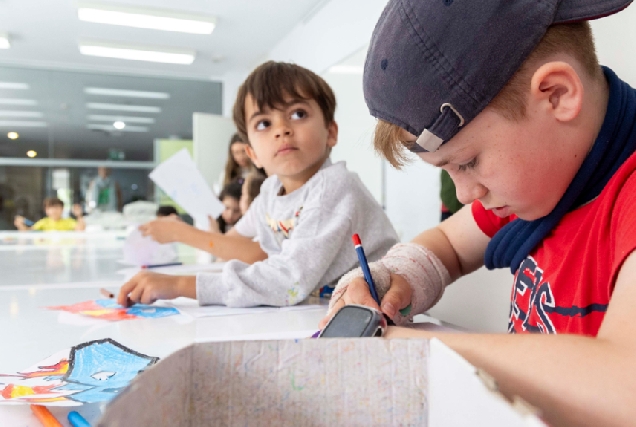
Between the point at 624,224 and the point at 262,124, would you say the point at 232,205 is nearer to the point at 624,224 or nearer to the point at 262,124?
the point at 262,124

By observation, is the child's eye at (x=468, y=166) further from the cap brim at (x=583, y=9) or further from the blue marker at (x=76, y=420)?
the blue marker at (x=76, y=420)

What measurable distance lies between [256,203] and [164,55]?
374 cm

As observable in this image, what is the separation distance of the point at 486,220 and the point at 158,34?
402 centimetres

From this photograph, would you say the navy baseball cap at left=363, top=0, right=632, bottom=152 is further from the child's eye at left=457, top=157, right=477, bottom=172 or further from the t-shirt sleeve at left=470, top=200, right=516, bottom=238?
the t-shirt sleeve at left=470, top=200, right=516, bottom=238

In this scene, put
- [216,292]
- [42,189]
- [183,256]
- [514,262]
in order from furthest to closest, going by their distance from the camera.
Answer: [42,189] → [183,256] → [216,292] → [514,262]

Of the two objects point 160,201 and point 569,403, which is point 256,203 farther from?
point 160,201

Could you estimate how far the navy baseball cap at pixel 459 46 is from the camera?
1.31ft

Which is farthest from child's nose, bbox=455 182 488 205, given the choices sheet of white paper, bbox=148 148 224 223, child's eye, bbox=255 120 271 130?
sheet of white paper, bbox=148 148 224 223

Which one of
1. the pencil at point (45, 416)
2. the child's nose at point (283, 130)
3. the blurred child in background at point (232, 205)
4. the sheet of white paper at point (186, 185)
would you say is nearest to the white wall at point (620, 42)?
the child's nose at point (283, 130)

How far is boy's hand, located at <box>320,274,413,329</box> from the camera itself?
21.2 inches

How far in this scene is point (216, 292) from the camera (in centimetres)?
84

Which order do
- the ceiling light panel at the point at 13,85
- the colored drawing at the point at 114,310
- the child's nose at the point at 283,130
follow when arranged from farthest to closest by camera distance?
1. the ceiling light panel at the point at 13,85
2. the child's nose at the point at 283,130
3. the colored drawing at the point at 114,310

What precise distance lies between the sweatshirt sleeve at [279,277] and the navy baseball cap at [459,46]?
0.45 m

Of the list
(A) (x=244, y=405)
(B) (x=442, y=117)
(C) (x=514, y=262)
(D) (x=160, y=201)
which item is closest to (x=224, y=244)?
(C) (x=514, y=262)
